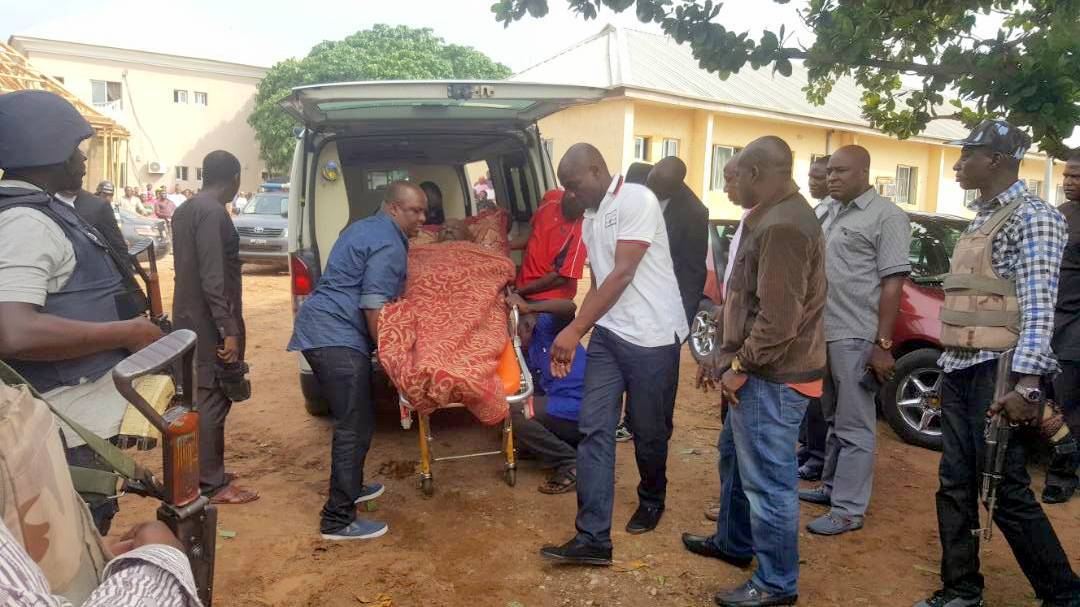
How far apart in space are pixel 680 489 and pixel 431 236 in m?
2.33

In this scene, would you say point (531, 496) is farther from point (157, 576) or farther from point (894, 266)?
point (157, 576)

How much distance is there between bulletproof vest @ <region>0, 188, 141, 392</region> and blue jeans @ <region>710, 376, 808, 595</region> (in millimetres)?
2222

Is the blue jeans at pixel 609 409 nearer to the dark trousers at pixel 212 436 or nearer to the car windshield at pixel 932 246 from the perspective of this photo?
the dark trousers at pixel 212 436

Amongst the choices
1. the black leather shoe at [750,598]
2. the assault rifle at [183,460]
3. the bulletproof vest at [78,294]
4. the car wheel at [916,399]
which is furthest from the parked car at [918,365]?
the assault rifle at [183,460]

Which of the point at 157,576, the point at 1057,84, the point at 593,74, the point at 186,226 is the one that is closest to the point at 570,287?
the point at 186,226

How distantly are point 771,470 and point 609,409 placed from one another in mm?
780

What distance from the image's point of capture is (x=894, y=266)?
388cm

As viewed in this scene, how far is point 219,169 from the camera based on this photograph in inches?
159

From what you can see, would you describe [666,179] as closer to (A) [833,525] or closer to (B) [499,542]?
(A) [833,525]

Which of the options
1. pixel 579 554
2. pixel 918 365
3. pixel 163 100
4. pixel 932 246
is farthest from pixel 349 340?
pixel 163 100

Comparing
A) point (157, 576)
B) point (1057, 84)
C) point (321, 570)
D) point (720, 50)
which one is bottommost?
point (321, 570)

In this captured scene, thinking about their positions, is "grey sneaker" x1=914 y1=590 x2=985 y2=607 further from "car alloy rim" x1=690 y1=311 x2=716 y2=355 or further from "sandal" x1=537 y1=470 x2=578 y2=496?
"car alloy rim" x1=690 y1=311 x2=716 y2=355

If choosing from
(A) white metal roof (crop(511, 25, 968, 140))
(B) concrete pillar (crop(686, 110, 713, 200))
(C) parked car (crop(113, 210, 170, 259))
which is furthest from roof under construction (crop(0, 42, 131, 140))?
(B) concrete pillar (crop(686, 110, 713, 200))

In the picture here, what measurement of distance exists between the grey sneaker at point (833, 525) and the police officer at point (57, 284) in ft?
10.3
